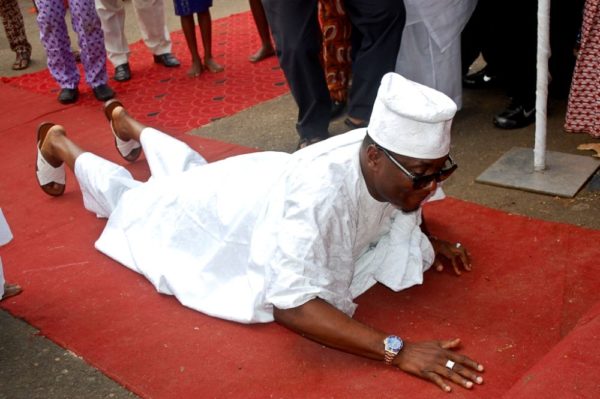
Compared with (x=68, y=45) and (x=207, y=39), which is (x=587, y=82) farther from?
(x=68, y=45)

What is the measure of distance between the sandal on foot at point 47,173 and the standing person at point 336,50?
4.72ft

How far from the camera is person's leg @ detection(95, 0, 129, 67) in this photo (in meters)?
5.26

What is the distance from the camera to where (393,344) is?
197 cm

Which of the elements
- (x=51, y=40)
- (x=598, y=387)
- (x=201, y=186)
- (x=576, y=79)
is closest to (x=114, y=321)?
(x=201, y=186)

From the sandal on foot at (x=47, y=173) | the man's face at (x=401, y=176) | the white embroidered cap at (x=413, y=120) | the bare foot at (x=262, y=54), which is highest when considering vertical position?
the white embroidered cap at (x=413, y=120)

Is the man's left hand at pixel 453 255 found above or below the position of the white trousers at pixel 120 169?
below

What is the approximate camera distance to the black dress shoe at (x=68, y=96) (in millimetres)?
5062

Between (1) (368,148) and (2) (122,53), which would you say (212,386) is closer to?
(1) (368,148)

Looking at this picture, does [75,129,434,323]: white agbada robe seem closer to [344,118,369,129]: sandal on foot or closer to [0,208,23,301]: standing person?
[0,208,23,301]: standing person

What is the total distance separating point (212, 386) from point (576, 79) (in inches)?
85.8

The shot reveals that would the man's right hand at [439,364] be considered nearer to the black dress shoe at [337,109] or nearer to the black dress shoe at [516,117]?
the black dress shoe at [516,117]

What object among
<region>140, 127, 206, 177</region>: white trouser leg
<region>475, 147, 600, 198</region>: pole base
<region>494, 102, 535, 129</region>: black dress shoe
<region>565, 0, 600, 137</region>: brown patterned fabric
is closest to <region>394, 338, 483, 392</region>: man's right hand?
<region>475, 147, 600, 198</region>: pole base

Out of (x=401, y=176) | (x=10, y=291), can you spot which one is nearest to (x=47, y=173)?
(x=10, y=291)

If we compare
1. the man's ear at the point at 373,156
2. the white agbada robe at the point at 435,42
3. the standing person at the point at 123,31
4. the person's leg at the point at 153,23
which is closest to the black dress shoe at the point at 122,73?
the standing person at the point at 123,31
